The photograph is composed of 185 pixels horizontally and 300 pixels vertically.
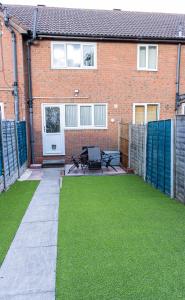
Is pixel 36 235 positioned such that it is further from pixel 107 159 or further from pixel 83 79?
pixel 83 79

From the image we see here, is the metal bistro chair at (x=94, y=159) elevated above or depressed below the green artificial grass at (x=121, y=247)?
above

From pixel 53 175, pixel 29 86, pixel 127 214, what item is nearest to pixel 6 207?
pixel 127 214

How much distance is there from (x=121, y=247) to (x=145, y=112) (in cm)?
916

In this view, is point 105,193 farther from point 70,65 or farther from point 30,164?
point 70,65

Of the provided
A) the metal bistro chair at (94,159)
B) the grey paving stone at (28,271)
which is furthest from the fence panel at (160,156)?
the grey paving stone at (28,271)

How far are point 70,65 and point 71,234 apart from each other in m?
8.87

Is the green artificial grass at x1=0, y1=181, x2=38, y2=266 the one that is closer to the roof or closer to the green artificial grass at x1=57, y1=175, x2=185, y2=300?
the green artificial grass at x1=57, y1=175, x2=185, y2=300

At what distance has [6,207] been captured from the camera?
5.63 m

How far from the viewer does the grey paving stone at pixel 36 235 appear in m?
3.87

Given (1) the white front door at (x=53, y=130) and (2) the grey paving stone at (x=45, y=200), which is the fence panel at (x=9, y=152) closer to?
(2) the grey paving stone at (x=45, y=200)

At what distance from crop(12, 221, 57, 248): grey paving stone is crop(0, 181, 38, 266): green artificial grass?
0.13 m

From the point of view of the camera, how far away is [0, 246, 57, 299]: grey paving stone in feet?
9.21

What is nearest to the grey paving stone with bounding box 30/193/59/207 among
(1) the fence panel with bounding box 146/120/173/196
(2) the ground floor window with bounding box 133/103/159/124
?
(1) the fence panel with bounding box 146/120/173/196

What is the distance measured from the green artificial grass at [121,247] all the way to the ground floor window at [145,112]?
6.19 metres
